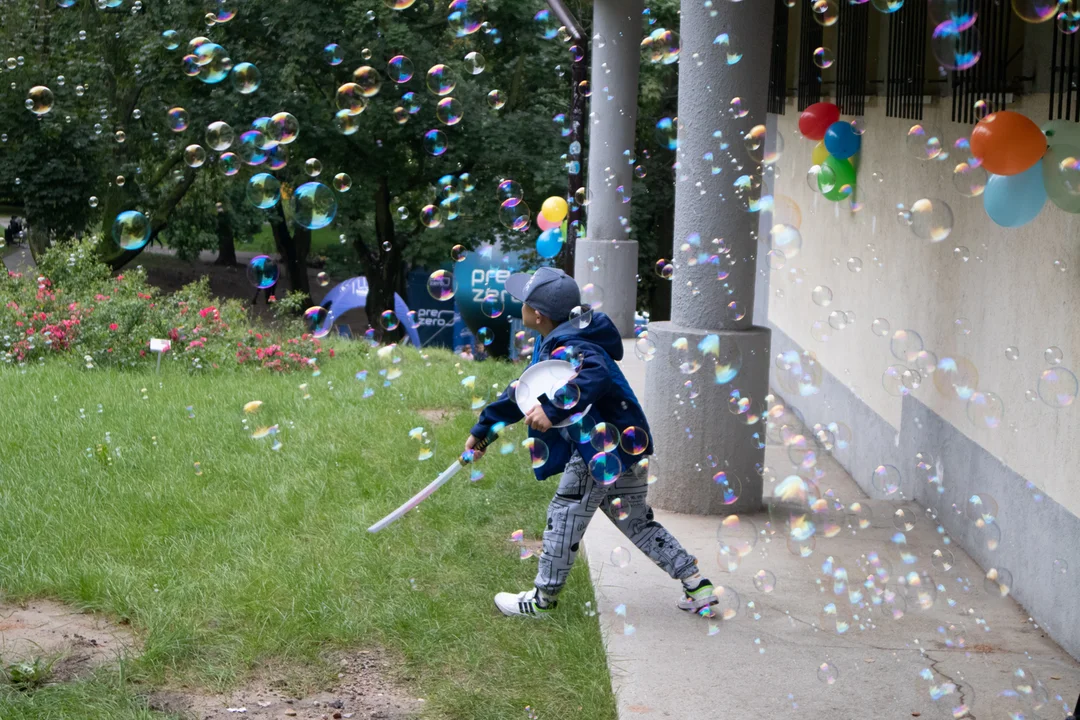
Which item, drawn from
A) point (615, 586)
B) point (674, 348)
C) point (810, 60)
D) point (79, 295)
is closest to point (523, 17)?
point (79, 295)

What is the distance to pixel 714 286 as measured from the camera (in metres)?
6.09

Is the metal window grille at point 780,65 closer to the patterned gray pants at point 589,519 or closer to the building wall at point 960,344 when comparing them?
the building wall at point 960,344

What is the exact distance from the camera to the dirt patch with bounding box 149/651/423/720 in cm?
404

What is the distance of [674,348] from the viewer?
20.1 ft

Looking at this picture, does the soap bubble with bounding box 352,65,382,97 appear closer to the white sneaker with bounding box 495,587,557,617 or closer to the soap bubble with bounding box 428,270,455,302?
the soap bubble with bounding box 428,270,455,302

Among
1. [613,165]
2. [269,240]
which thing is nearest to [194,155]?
[613,165]

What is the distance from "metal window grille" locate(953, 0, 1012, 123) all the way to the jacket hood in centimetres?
198

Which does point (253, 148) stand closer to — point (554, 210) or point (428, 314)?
point (554, 210)

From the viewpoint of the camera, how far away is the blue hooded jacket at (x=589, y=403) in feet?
14.7

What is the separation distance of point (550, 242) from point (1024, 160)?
10207mm

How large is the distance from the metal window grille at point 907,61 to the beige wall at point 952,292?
113mm

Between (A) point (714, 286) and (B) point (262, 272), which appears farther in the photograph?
(B) point (262, 272)

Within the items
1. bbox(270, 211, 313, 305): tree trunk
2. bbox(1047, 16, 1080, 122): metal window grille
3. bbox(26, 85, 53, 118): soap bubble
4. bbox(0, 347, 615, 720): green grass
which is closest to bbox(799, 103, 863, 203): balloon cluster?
bbox(0, 347, 615, 720): green grass

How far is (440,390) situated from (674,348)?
375 cm
